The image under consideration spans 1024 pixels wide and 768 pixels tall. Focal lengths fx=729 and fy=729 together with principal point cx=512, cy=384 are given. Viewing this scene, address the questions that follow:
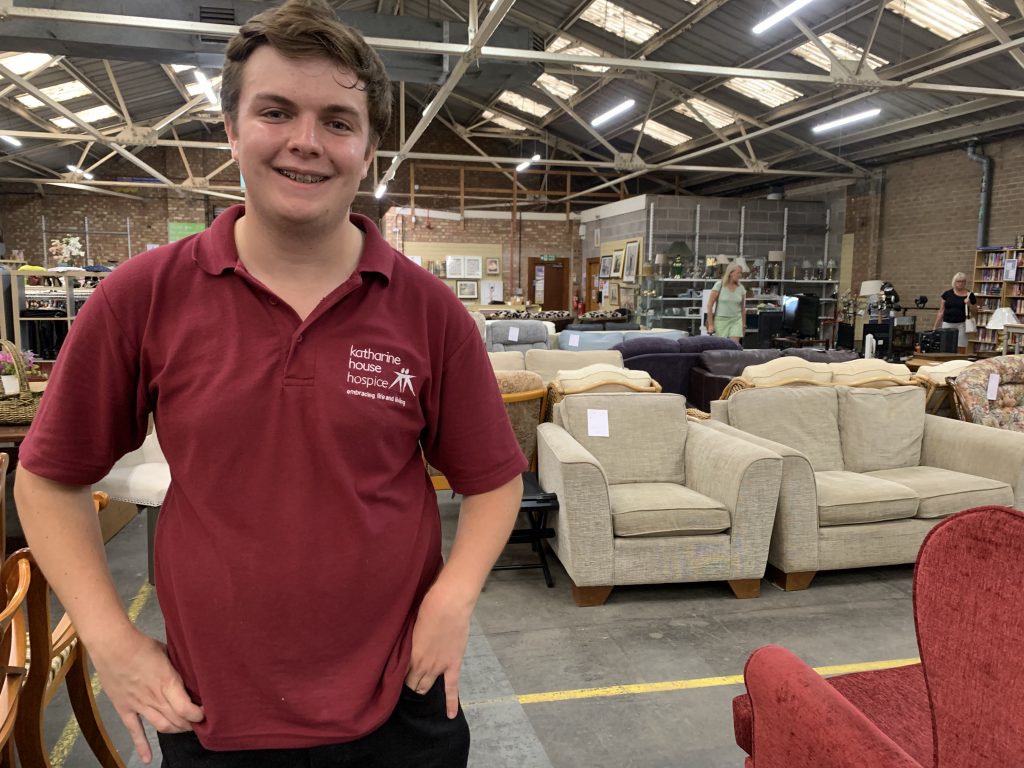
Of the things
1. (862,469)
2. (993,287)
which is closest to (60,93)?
(862,469)

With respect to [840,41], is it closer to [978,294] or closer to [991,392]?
[978,294]

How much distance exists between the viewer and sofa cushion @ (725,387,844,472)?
13.1ft

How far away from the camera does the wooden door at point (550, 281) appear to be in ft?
57.9

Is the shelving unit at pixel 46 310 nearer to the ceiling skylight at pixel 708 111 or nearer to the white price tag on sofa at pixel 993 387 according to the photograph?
the white price tag on sofa at pixel 993 387

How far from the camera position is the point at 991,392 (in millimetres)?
4391

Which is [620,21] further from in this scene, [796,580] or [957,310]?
[796,580]

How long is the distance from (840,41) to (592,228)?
8.81m

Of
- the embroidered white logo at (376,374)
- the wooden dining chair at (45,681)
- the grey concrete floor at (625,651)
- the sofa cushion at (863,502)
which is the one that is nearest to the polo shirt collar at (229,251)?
the embroidered white logo at (376,374)

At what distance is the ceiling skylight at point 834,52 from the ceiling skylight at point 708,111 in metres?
2.40

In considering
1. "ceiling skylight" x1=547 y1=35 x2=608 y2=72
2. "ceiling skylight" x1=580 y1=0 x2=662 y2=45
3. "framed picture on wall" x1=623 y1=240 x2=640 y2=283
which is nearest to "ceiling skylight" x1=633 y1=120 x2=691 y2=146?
"framed picture on wall" x1=623 y1=240 x2=640 y2=283

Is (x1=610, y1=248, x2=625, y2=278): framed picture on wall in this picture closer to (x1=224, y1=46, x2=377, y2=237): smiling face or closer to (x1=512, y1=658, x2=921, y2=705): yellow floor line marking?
(x1=512, y1=658, x2=921, y2=705): yellow floor line marking

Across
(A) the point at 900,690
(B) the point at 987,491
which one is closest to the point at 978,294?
(B) the point at 987,491

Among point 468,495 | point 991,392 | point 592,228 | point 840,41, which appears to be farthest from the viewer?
point 592,228

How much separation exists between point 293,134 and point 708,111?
12360 mm
